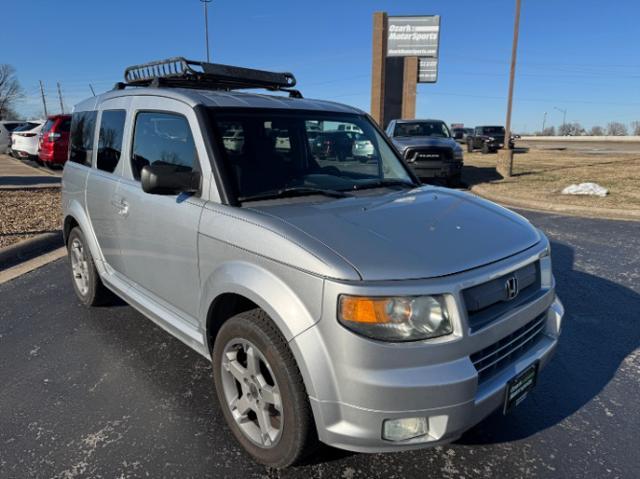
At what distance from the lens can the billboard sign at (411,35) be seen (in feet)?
162

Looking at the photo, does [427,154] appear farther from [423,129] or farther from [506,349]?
[506,349]

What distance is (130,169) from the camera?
347 centimetres

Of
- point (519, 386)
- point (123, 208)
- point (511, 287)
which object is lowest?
point (519, 386)

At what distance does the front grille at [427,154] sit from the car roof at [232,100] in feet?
26.9

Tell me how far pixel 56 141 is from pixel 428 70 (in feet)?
155

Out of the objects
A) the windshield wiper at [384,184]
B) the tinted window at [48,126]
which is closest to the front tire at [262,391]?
the windshield wiper at [384,184]

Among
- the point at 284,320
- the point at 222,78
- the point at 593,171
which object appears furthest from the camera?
the point at 593,171

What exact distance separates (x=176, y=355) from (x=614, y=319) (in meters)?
3.66

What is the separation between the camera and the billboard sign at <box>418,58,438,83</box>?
53969mm

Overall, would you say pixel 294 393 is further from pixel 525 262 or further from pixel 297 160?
pixel 297 160

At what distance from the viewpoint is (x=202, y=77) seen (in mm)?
3891

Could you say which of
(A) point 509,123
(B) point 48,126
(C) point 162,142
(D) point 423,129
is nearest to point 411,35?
(A) point 509,123

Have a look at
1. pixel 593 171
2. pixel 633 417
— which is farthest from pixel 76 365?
pixel 593 171

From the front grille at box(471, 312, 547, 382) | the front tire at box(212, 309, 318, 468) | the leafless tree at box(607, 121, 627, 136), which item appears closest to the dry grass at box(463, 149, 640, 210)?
the front grille at box(471, 312, 547, 382)
